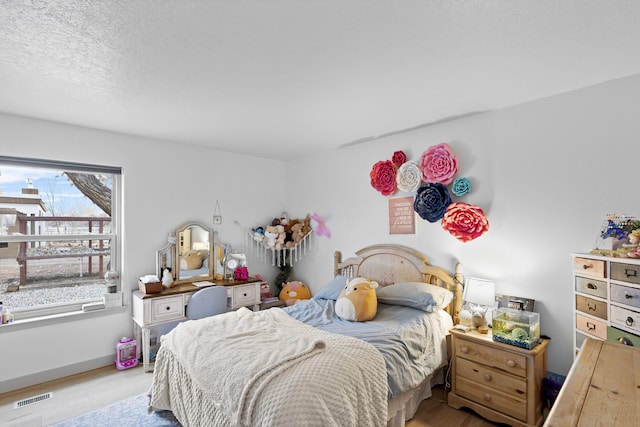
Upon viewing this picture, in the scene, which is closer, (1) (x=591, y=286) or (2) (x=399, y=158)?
(1) (x=591, y=286)

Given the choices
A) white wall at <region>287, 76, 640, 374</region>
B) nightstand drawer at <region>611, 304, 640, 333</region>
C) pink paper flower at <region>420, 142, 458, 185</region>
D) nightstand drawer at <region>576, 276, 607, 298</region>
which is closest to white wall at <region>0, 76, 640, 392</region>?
white wall at <region>287, 76, 640, 374</region>

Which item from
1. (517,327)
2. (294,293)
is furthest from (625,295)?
(294,293)

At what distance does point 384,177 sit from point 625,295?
2088mm

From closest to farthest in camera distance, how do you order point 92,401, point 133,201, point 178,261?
point 92,401 → point 133,201 → point 178,261

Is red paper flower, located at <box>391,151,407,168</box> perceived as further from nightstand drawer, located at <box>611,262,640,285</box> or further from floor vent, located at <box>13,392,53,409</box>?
floor vent, located at <box>13,392,53,409</box>

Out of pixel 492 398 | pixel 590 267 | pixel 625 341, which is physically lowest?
pixel 492 398

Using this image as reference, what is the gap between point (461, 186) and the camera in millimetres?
2855

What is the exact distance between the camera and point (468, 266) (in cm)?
288

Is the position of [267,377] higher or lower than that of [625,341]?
lower

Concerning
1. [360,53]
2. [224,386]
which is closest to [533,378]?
[224,386]

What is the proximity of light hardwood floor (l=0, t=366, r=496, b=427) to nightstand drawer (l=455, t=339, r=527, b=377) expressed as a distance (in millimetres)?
447

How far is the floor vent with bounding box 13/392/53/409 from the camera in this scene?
2.59 m

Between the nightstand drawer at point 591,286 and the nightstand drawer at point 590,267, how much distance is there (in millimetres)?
43

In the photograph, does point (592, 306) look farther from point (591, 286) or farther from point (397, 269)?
point (397, 269)
